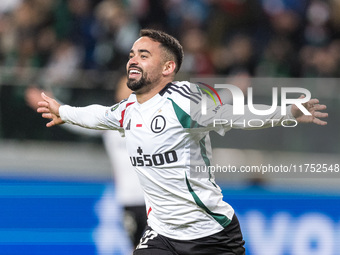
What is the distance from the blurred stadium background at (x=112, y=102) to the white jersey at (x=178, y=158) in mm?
2835

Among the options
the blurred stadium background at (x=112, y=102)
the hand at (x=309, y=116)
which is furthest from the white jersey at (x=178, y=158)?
the blurred stadium background at (x=112, y=102)

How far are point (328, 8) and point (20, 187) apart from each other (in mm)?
5586

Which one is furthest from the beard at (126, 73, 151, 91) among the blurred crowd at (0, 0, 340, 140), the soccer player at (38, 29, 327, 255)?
the blurred crowd at (0, 0, 340, 140)

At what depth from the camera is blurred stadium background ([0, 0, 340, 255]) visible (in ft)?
24.3

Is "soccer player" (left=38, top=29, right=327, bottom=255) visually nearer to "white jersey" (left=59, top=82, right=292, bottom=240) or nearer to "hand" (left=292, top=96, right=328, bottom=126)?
"white jersey" (left=59, top=82, right=292, bottom=240)

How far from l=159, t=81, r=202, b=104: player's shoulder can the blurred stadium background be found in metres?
3.10

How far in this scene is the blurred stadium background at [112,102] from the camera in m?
7.40

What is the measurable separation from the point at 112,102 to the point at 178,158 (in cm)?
459

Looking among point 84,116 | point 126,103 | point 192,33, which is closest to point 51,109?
point 84,116

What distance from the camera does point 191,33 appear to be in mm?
10055

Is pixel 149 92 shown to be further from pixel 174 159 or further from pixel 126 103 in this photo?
pixel 174 159

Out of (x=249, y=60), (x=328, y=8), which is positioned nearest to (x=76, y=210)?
(x=249, y=60)

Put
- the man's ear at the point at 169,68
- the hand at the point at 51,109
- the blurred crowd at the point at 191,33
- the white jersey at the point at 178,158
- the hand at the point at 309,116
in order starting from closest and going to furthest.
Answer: the hand at the point at 309,116 → the white jersey at the point at 178,158 → the man's ear at the point at 169,68 → the hand at the point at 51,109 → the blurred crowd at the point at 191,33

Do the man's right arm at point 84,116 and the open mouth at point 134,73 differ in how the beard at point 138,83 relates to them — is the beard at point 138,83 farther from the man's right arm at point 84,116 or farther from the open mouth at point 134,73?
the man's right arm at point 84,116
